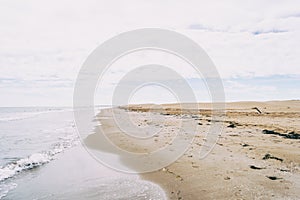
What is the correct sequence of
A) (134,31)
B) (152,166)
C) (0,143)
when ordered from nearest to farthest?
(152,166)
(0,143)
(134,31)

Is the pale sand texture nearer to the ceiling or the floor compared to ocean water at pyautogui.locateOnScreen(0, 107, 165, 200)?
nearer to the ceiling

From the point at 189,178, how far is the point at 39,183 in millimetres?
5894

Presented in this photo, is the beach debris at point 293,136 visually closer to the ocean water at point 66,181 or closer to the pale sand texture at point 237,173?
the pale sand texture at point 237,173

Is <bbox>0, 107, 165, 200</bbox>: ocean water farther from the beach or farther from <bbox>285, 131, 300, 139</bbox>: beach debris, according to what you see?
<bbox>285, 131, 300, 139</bbox>: beach debris

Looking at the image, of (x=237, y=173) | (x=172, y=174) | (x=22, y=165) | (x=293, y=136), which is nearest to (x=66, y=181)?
(x=172, y=174)

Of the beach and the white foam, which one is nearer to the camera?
the beach

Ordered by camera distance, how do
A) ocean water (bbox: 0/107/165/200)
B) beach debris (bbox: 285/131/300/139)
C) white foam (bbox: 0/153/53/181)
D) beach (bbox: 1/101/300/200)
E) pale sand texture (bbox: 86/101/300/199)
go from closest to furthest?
1. pale sand texture (bbox: 86/101/300/199)
2. beach (bbox: 1/101/300/200)
3. ocean water (bbox: 0/107/165/200)
4. white foam (bbox: 0/153/53/181)
5. beach debris (bbox: 285/131/300/139)

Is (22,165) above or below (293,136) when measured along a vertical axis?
below

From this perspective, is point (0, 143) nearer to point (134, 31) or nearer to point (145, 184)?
point (134, 31)

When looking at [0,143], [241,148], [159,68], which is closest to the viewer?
[241,148]

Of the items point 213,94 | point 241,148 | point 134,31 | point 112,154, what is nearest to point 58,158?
point 112,154

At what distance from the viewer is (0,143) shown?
2345cm

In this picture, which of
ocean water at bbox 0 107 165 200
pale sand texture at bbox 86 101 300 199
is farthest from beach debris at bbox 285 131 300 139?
ocean water at bbox 0 107 165 200

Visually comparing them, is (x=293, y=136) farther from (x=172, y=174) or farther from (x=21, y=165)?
(x=21, y=165)
